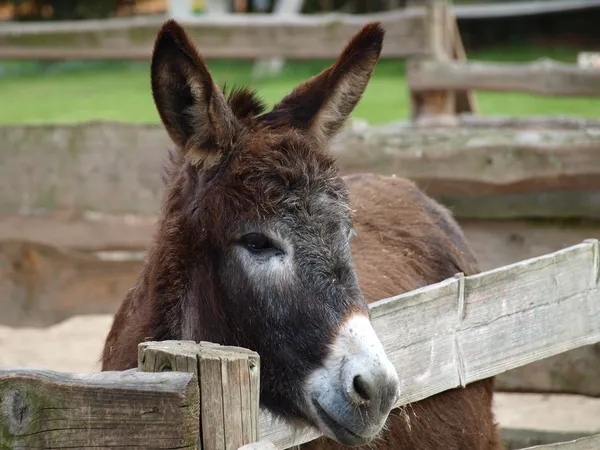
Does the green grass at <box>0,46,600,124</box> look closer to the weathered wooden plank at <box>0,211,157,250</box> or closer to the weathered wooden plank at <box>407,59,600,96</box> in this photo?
the weathered wooden plank at <box>407,59,600,96</box>

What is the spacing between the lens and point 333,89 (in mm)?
3314

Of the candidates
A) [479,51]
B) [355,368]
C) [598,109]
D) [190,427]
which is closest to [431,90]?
[355,368]

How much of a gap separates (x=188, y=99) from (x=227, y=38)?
5.56 m

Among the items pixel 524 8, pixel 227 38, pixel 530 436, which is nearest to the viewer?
pixel 530 436

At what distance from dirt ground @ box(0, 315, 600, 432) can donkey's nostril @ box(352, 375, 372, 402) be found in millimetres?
3502

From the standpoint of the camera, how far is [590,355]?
547cm

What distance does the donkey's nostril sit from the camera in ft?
8.42

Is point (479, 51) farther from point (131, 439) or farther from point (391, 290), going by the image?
point (131, 439)

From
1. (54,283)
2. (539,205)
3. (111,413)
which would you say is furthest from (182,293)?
(54,283)

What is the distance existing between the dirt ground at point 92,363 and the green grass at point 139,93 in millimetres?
5956

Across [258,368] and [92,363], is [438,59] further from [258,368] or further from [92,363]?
[258,368]

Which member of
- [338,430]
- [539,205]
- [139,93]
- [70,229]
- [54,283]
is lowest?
[338,430]

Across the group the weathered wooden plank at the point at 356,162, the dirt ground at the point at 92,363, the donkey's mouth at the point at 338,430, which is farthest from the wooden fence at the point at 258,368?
the dirt ground at the point at 92,363

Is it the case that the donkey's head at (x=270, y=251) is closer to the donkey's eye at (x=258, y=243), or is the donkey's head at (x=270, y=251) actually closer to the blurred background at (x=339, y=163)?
the donkey's eye at (x=258, y=243)
